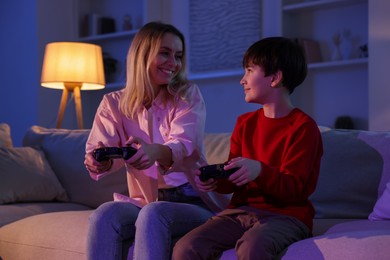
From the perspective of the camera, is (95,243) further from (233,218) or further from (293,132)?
(293,132)

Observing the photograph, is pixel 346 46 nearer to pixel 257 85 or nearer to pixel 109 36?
pixel 109 36

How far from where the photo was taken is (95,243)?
6.03ft

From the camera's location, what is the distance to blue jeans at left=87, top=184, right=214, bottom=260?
175cm

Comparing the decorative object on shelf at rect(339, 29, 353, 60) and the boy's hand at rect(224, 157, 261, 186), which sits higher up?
the decorative object on shelf at rect(339, 29, 353, 60)

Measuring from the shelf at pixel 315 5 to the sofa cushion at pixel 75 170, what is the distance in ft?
6.31

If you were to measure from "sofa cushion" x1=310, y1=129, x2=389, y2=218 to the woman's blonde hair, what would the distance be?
0.61 metres

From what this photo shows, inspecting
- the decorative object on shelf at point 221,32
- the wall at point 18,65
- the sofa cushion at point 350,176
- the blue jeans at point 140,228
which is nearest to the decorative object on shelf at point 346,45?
the decorative object on shelf at point 221,32

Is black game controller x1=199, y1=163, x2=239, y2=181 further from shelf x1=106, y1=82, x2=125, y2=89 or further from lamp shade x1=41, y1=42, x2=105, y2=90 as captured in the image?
shelf x1=106, y1=82, x2=125, y2=89

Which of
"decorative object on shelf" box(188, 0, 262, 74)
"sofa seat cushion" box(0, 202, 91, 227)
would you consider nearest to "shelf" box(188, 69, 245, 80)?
"decorative object on shelf" box(188, 0, 262, 74)

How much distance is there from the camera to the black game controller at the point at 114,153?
5.95 feet

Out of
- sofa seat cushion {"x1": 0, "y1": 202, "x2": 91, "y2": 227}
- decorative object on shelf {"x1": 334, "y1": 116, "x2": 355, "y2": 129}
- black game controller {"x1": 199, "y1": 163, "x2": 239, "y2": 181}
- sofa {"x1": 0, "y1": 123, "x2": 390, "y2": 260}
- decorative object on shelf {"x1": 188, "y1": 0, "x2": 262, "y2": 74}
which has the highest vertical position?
decorative object on shelf {"x1": 188, "y1": 0, "x2": 262, "y2": 74}

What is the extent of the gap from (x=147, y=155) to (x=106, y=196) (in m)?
1.00

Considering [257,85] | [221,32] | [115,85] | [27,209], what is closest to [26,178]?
[27,209]

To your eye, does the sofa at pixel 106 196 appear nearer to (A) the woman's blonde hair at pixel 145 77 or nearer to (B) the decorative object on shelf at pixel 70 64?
(A) the woman's blonde hair at pixel 145 77
